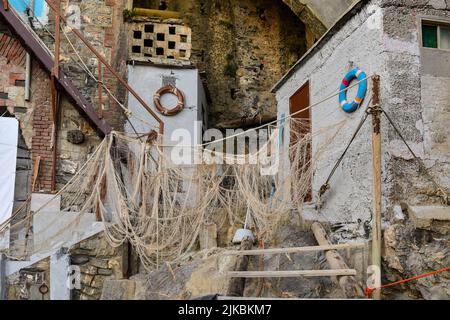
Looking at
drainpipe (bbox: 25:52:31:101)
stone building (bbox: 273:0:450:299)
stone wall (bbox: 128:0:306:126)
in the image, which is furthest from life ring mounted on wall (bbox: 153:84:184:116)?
stone building (bbox: 273:0:450:299)

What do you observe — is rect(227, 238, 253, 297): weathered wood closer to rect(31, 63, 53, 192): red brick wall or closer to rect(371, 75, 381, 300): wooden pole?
rect(371, 75, 381, 300): wooden pole

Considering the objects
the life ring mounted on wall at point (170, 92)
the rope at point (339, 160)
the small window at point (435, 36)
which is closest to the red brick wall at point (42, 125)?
the life ring mounted on wall at point (170, 92)

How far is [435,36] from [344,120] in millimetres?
1723

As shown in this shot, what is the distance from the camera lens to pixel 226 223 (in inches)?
396

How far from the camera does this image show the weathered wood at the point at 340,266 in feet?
18.2

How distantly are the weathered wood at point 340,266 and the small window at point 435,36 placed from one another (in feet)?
10.3

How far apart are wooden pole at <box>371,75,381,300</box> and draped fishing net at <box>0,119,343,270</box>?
69.6 inches

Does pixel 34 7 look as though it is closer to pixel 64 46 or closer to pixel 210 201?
pixel 64 46

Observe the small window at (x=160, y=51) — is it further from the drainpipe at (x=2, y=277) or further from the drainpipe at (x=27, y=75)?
the drainpipe at (x=2, y=277)

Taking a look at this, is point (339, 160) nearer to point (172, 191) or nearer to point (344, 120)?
point (344, 120)

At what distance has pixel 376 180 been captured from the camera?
6078 mm

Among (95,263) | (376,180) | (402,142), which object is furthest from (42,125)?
(402,142)

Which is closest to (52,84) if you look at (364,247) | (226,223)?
(226,223)

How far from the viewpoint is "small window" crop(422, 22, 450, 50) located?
684 cm
